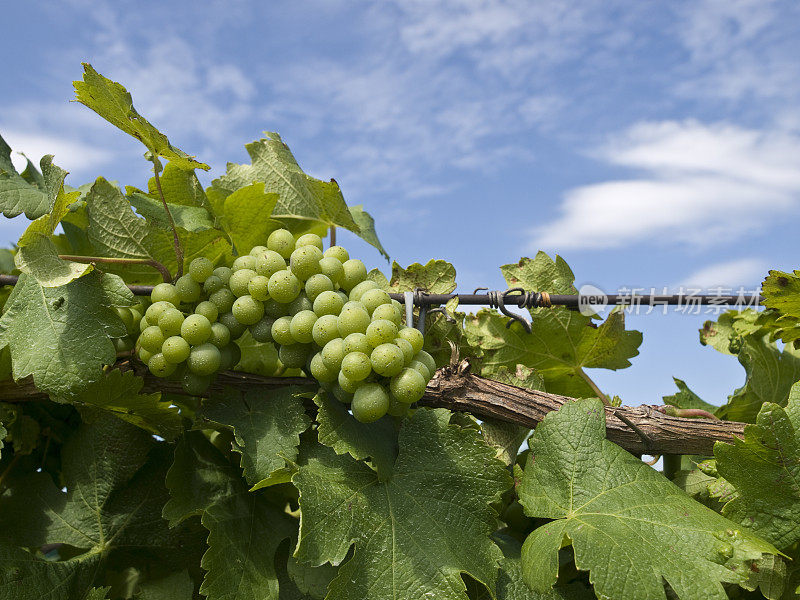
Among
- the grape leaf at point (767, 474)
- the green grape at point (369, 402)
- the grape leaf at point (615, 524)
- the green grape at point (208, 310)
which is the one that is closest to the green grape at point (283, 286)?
the green grape at point (208, 310)

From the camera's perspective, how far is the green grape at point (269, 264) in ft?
3.72

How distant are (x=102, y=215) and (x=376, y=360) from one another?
1.86 ft

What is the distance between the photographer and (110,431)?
1.26 m

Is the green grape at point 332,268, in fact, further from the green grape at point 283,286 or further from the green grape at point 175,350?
the green grape at point 175,350

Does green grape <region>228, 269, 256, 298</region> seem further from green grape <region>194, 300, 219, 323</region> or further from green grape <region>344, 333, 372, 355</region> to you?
green grape <region>344, 333, 372, 355</region>

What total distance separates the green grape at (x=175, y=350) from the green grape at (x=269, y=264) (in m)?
0.17

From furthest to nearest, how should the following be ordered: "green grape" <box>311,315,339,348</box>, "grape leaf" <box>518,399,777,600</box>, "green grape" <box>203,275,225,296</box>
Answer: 1. "green grape" <box>203,275,225,296</box>
2. "green grape" <box>311,315,339,348</box>
3. "grape leaf" <box>518,399,777,600</box>

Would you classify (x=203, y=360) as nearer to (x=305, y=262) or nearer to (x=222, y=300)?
(x=222, y=300)

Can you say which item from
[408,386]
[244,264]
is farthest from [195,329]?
[408,386]

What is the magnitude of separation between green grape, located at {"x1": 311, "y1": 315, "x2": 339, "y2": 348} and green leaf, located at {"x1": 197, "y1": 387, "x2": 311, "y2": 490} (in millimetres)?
103

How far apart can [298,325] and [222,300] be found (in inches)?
6.4

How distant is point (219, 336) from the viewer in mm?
1119

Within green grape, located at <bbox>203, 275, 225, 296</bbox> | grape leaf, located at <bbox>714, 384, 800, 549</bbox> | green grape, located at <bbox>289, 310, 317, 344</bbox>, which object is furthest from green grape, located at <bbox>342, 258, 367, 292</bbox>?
grape leaf, located at <bbox>714, 384, 800, 549</bbox>

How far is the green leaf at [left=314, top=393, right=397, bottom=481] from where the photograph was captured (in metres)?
1.03
